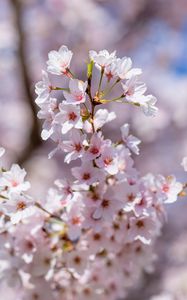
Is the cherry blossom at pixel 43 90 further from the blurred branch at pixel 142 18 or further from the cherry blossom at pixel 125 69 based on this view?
the blurred branch at pixel 142 18

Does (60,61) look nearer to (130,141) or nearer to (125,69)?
(125,69)

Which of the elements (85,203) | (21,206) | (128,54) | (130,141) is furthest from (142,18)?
(21,206)

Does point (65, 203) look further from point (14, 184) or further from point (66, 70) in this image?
point (66, 70)

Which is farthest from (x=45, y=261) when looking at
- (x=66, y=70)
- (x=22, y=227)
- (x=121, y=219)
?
(x=66, y=70)

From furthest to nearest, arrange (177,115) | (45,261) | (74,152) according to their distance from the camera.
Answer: (177,115)
(45,261)
(74,152)

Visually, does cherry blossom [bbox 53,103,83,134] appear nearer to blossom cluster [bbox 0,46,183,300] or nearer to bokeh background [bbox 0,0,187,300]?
blossom cluster [bbox 0,46,183,300]

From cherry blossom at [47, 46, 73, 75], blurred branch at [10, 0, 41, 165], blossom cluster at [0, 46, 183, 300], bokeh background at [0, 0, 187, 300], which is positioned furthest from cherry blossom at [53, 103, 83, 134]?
bokeh background at [0, 0, 187, 300]

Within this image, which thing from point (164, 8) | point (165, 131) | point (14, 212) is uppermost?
point (14, 212)

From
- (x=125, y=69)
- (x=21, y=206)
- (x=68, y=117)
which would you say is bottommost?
(x=21, y=206)
